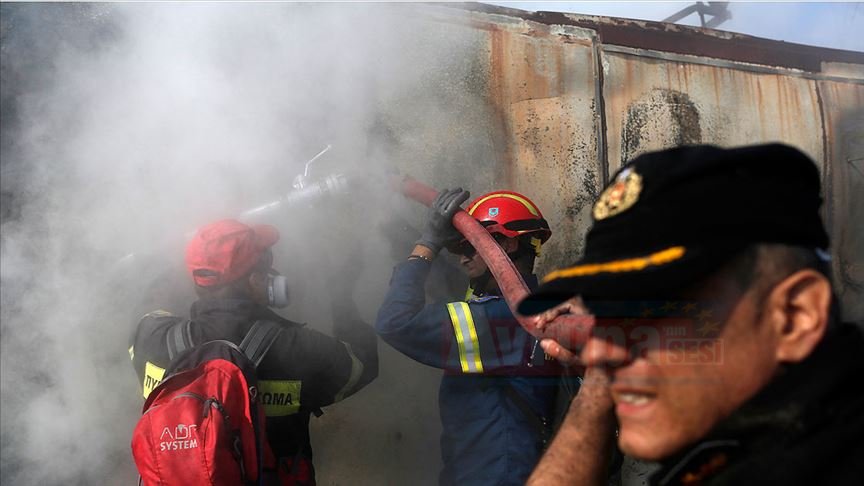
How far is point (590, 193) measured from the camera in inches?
149

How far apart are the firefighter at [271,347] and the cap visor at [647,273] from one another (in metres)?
1.95

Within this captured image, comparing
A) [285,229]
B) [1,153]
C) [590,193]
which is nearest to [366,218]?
[285,229]

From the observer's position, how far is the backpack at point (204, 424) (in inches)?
91.5

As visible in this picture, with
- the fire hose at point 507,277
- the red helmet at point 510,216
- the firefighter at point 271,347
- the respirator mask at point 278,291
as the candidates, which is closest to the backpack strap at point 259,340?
the firefighter at point 271,347

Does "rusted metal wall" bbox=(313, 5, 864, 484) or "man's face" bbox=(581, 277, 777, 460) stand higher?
"rusted metal wall" bbox=(313, 5, 864, 484)

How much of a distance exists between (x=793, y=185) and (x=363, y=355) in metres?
2.48

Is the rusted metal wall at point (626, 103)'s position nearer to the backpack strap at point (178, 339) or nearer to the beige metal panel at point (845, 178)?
the beige metal panel at point (845, 178)

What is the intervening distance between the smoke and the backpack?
85cm

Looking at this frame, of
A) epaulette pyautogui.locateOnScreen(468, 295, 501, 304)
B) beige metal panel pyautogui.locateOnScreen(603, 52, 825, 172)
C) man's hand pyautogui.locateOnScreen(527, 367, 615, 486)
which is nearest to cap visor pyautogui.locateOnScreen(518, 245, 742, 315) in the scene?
man's hand pyautogui.locateOnScreen(527, 367, 615, 486)

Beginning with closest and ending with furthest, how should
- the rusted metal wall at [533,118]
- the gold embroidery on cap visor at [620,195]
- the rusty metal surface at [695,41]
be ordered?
the gold embroidery on cap visor at [620,195], the rusted metal wall at [533,118], the rusty metal surface at [695,41]

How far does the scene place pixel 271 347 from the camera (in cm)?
272

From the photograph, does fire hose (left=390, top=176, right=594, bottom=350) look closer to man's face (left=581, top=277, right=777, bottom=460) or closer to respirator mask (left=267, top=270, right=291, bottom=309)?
man's face (left=581, top=277, right=777, bottom=460)

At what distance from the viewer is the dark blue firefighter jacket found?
108 inches

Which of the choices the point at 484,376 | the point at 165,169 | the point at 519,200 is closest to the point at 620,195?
the point at 484,376
